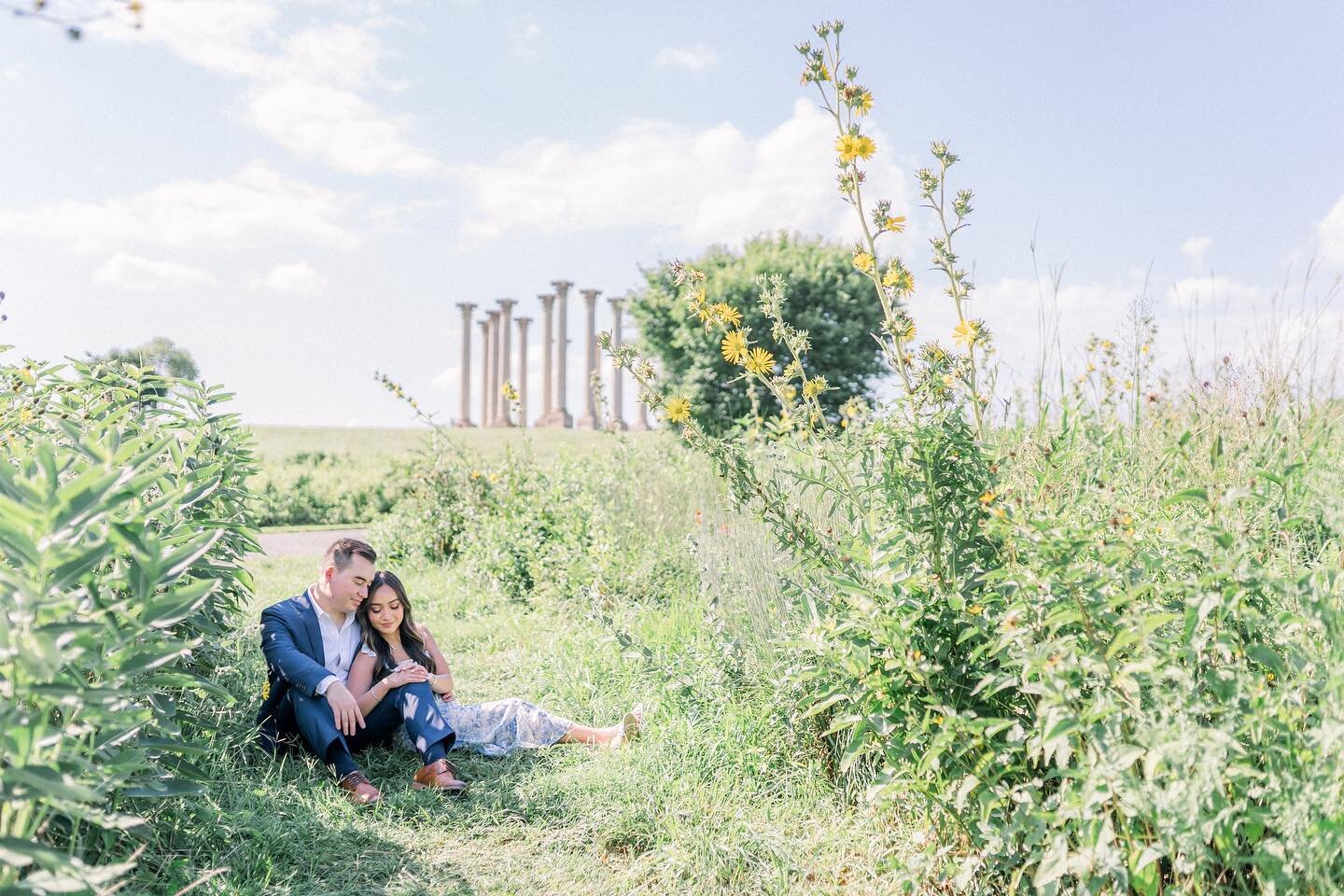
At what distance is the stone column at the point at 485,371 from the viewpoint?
28.9m

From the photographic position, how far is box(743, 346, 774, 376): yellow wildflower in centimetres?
286

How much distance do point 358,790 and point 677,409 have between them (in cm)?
172

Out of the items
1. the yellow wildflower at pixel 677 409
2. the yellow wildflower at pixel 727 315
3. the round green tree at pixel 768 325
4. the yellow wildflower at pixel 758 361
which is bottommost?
the yellow wildflower at pixel 677 409

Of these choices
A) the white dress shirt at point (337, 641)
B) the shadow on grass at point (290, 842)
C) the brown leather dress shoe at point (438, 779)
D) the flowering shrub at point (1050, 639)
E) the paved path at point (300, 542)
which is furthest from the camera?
the paved path at point (300, 542)

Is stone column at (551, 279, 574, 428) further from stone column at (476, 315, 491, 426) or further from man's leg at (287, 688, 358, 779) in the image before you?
man's leg at (287, 688, 358, 779)

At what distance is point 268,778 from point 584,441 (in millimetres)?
19971

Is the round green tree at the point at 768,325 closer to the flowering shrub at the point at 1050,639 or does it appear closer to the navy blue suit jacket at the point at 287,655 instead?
the navy blue suit jacket at the point at 287,655

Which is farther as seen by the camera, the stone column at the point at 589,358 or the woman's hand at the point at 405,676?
the stone column at the point at 589,358

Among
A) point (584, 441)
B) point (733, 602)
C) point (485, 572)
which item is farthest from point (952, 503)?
point (584, 441)

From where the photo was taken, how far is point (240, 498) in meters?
3.59

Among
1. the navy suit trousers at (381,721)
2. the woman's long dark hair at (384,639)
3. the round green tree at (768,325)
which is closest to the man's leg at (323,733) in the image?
the navy suit trousers at (381,721)

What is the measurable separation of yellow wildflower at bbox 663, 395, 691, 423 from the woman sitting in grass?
142 centimetres

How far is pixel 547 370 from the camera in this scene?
26672 millimetres

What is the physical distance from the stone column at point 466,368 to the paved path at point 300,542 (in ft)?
51.1
